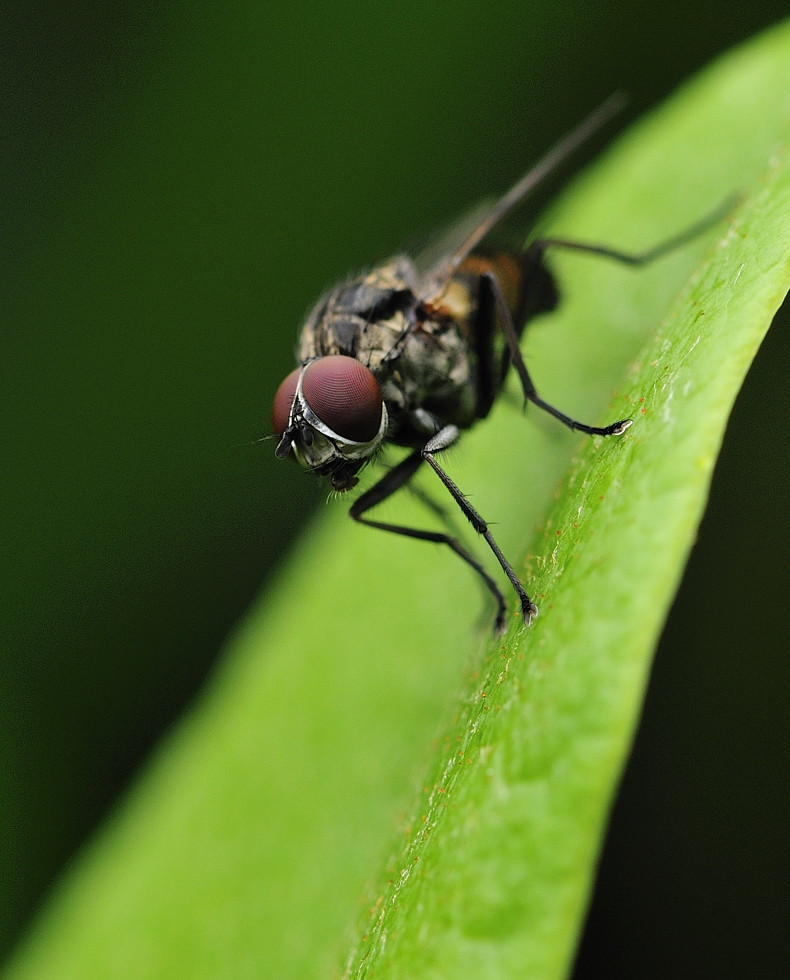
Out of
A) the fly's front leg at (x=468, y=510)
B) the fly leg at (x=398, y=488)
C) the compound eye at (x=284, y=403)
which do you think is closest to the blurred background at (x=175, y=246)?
the fly leg at (x=398, y=488)

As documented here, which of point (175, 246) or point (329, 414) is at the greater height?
point (175, 246)

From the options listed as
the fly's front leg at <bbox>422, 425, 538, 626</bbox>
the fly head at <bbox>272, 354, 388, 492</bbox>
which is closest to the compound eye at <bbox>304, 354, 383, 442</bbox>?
the fly head at <bbox>272, 354, 388, 492</bbox>

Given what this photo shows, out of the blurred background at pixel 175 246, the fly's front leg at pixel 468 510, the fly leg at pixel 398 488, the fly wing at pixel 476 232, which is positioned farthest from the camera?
the blurred background at pixel 175 246

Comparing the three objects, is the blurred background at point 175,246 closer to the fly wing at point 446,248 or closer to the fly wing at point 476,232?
the fly wing at point 446,248

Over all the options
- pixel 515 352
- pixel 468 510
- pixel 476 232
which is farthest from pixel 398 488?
pixel 476 232

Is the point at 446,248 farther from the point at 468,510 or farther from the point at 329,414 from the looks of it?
the point at 468,510

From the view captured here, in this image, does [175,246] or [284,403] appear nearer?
Answer: [284,403]

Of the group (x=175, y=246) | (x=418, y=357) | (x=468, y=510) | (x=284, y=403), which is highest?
(x=175, y=246)
